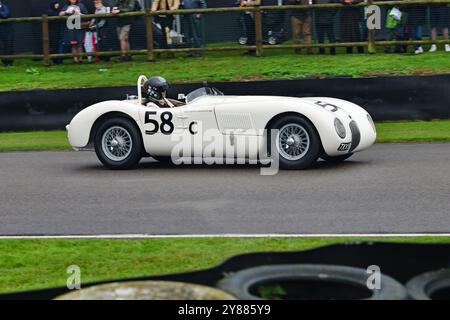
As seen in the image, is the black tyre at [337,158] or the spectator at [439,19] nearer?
the black tyre at [337,158]

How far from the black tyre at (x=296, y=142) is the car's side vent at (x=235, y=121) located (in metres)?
0.31

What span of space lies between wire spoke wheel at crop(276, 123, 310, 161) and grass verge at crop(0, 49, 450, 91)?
6.11m

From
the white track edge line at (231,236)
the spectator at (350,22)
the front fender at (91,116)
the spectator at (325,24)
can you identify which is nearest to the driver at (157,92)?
the front fender at (91,116)

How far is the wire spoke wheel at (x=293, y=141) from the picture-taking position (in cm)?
1219

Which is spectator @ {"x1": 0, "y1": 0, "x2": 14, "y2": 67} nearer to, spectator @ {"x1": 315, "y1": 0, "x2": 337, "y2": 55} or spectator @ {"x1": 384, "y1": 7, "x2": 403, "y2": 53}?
spectator @ {"x1": 315, "y1": 0, "x2": 337, "y2": 55}

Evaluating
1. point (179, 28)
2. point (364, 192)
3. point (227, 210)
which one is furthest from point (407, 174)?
point (179, 28)

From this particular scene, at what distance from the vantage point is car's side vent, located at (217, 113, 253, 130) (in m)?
12.3

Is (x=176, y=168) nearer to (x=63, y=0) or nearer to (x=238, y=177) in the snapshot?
(x=238, y=177)

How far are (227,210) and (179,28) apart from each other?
36.8ft

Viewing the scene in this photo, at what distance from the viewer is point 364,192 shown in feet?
35.5

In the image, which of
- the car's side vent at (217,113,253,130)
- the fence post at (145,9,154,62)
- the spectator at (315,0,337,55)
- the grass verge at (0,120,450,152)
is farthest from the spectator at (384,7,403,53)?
the car's side vent at (217,113,253,130)

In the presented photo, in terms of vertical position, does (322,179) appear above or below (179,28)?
below

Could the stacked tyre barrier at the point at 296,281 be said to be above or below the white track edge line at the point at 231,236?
above

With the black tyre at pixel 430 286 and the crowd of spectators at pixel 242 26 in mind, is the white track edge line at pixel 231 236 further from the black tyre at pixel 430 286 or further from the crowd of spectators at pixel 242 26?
the crowd of spectators at pixel 242 26
